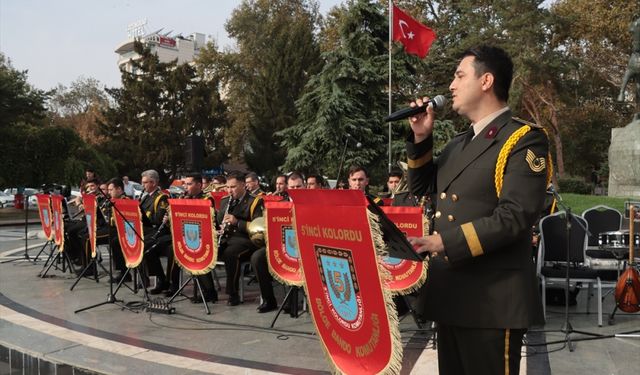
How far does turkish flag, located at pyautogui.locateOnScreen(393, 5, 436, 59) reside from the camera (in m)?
18.6

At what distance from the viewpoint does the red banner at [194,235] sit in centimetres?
634

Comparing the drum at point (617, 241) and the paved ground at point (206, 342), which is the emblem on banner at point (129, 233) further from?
the drum at point (617, 241)

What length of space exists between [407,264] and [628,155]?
16.2 meters

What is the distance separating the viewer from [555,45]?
3238 centimetres

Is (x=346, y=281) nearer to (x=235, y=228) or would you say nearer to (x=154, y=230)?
(x=235, y=228)

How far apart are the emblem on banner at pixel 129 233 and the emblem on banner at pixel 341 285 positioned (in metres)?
4.82

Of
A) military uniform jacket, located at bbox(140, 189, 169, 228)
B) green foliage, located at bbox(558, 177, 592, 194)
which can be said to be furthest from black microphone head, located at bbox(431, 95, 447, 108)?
green foliage, located at bbox(558, 177, 592, 194)

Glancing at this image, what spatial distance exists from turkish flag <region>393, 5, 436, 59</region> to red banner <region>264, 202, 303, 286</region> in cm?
1370

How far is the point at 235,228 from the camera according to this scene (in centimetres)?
736

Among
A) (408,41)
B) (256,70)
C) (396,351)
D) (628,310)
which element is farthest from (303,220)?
(256,70)

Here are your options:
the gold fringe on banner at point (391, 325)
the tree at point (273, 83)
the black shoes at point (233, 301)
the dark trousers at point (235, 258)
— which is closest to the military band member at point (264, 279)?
the dark trousers at point (235, 258)

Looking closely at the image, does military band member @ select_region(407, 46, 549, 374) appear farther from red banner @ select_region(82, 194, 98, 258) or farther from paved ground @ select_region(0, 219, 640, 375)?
red banner @ select_region(82, 194, 98, 258)

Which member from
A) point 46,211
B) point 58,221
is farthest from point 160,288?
point 46,211

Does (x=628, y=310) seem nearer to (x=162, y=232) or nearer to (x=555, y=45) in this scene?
(x=162, y=232)
